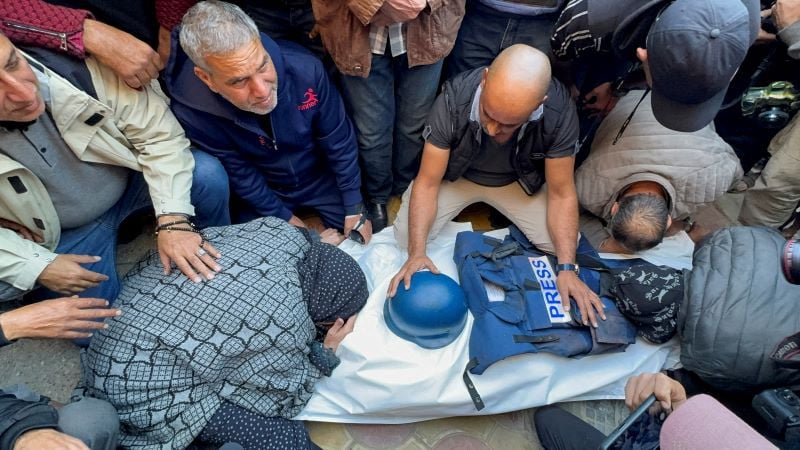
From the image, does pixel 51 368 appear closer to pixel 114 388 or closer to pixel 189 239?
pixel 114 388

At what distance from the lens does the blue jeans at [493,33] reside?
8.04 feet

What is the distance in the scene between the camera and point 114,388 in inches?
72.2

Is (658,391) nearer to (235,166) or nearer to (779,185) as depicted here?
(779,185)

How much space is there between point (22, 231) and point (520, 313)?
2.11 meters

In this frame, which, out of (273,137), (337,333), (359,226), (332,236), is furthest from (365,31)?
(337,333)

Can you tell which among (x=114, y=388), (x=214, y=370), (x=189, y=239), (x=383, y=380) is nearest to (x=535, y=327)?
(x=383, y=380)

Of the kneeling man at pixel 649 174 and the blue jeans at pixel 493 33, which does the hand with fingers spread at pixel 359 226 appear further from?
the kneeling man at pixel 649 174

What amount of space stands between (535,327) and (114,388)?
1.66m

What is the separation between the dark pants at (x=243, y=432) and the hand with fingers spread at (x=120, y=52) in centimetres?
A: 133

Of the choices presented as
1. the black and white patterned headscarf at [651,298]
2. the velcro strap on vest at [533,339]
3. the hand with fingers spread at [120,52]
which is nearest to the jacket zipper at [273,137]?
the hand with fingers spread at [120,52]

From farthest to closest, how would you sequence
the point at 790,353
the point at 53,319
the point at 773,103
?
the point at 773,103, the point at 53,319, the point at 790,353

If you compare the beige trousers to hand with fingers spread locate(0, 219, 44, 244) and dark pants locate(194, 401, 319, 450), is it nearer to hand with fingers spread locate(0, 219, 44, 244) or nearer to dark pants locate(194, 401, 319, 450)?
dark pants locate(194, 401, 319, 450)

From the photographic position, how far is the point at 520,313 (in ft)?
7.60

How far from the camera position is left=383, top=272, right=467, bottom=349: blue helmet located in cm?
221
